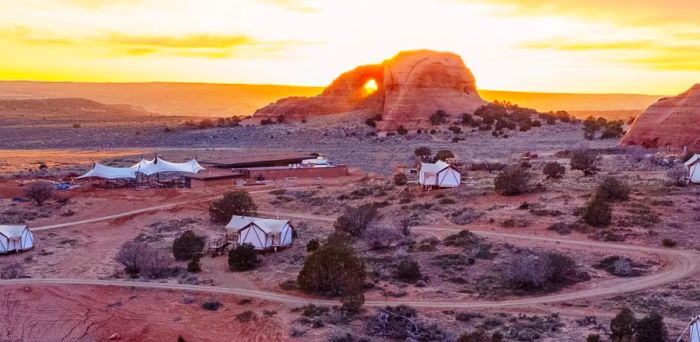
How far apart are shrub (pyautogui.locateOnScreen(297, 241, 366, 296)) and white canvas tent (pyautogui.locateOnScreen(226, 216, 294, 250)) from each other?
16.9 feet

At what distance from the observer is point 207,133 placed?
7356cm

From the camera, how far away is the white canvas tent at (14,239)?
25.2 m

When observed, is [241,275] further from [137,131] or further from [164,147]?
[137,131]

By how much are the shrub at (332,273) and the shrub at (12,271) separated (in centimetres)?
957

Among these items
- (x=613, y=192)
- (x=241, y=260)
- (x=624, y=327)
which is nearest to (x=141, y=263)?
(x=241, y=260)

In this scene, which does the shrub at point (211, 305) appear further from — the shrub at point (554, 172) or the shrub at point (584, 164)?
the shrub at point (584, 164)

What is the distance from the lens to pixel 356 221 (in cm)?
2631

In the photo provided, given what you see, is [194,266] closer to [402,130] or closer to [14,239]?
[14,239]

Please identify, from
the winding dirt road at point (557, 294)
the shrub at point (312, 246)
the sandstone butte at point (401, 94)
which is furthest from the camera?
the sandstone butte at point (401, 94)

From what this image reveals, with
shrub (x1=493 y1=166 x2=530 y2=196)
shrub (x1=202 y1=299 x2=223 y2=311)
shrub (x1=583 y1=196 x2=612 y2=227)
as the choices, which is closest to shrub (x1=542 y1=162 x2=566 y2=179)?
shrub (x1=493 y1=166 x2=530 y2=196)

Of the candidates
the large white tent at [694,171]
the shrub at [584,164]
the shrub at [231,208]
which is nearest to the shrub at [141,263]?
the shrub at [231,208]

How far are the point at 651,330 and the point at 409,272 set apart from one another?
754 centimetres

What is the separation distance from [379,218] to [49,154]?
140 ft

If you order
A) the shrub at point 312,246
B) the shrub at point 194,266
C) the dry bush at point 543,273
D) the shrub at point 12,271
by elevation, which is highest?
the dry bush at point 543,273
